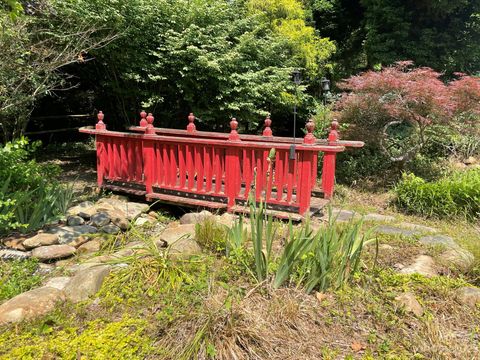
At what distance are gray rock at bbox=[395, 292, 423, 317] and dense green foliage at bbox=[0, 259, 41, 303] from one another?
8.88ft

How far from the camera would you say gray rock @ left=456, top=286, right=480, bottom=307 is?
8.43ft

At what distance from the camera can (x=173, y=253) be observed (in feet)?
9.68

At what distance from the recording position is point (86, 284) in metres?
2.68

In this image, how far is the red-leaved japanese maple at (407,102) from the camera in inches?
220

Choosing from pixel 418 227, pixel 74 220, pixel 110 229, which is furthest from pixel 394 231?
pixel 74 220

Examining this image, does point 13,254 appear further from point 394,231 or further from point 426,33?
point 426,33

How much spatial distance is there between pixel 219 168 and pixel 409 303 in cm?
271

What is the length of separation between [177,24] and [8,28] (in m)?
3.48

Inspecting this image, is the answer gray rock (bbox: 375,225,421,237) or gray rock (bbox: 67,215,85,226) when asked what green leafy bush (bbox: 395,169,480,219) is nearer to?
gray rock (bbox: 375,225,421,237)

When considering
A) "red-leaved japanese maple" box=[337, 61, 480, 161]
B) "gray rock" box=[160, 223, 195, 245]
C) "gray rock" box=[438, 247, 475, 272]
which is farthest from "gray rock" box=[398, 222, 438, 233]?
"gray rock" box=[160, 223, 195, 245]

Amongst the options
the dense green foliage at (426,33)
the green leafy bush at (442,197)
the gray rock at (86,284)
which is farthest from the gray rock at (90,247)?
the dense green foliage at (426,33)

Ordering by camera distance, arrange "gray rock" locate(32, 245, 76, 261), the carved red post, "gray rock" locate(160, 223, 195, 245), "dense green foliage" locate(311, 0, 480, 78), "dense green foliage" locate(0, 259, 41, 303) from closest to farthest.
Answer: "dense green foliage" locate(0, 259, 41, 303)
"gray rock" locate(160, 223, 195, 245)
"gray rock" locate(32, 245, 76, 261)
the carved red post
"dense green foliage" locate(311, 0, 480, 78)

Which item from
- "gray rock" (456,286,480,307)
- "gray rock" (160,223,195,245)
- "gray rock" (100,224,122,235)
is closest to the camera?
"gray rock" (456,286,480,307)

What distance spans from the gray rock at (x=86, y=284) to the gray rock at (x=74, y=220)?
66.4 inches
